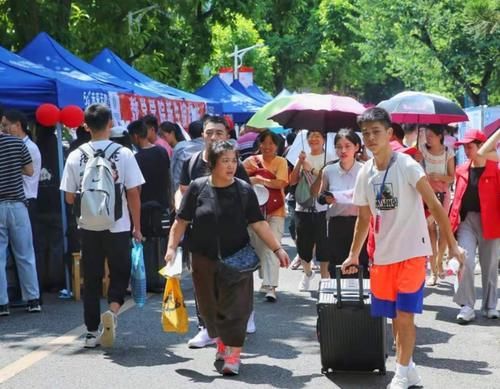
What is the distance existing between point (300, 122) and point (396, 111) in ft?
4.07

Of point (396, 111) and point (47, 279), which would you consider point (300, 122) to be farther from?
point (47, 279)

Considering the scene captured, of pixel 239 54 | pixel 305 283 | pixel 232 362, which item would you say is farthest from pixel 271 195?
pixel 239 54

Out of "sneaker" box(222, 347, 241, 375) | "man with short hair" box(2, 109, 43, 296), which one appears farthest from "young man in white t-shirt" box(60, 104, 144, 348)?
"man with short hair" box(2, 109, 43, 296)

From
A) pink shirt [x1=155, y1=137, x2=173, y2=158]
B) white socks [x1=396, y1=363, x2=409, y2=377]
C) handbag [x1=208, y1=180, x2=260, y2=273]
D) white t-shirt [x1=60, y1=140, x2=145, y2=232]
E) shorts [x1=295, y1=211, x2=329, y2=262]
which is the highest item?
pink shirt [x1=155, y1=137, x2=173, y2=158]

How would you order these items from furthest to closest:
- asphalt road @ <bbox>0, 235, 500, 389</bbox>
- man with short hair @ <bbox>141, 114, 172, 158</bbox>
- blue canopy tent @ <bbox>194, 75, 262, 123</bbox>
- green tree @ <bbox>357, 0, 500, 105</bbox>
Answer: green tree @ <bbox>357, 0, 500, 105</bbox>, blue canopy tent @ <bbox>194, 75, 262, 123</bbox>, man with short hair @ <bbox>141, 114, 172, 158</bbox>, asphalt road @ <bbox>0, 235, 500, 389</bbox>

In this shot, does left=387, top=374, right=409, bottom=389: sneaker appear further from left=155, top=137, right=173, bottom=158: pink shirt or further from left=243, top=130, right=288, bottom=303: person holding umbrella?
left=155, top=137, right=173, bottom=158: pink shirt

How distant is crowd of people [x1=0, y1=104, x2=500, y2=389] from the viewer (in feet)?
18.6

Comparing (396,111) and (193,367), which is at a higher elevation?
(396,111)

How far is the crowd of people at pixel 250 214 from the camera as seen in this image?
567cm

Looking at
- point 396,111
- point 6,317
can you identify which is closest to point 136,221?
point 6,317

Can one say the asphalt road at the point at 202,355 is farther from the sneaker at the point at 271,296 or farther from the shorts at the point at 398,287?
the shorts at the point at 398,287

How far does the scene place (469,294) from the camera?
8.07m

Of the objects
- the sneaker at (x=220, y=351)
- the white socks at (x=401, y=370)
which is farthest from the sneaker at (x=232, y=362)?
the white socks at (x=401, y=370)

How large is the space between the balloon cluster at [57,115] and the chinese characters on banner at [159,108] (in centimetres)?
219
